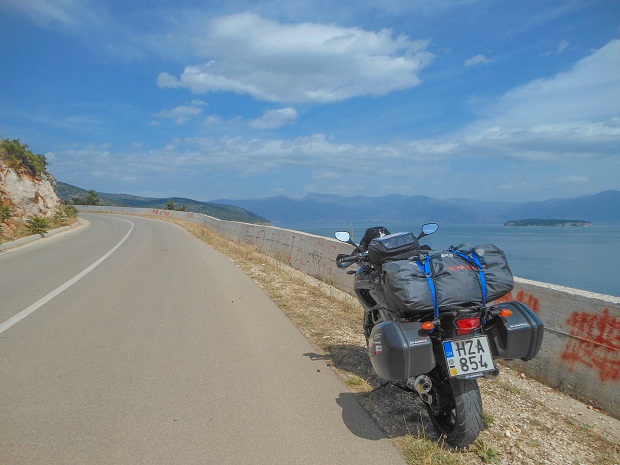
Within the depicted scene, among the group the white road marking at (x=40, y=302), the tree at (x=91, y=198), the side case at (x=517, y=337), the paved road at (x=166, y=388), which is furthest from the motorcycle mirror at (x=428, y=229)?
the tree at (x=91, y=198)

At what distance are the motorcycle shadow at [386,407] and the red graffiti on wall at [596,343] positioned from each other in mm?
1570

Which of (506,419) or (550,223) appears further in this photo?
(550,223)

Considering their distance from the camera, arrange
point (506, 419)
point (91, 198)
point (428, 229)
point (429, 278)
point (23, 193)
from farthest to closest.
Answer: point (91, 198) < point (23, 193) < point (428, 229) < point (506, 419) < point (429, 278)

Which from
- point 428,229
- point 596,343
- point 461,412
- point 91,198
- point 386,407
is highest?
point 91,198

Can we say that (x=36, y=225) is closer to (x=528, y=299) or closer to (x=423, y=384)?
(x=528, y=299)

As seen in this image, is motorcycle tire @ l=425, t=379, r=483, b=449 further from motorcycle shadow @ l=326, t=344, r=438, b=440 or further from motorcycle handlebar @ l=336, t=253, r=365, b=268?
motorcycle handlebar @ l=336, t=253, r=365, b=268

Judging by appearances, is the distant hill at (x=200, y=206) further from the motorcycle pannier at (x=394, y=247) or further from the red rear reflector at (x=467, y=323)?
the red rear reflector at (x=467, y=323)

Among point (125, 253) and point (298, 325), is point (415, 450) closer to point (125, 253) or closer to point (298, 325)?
point (298, 325)

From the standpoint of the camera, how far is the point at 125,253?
1598cm

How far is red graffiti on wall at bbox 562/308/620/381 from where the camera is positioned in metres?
3.89

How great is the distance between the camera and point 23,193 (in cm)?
2567

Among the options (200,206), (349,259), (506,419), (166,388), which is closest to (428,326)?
(506,419)

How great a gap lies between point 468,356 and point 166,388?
2.77 metres

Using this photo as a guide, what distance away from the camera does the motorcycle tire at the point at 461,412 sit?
3.22 m
